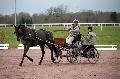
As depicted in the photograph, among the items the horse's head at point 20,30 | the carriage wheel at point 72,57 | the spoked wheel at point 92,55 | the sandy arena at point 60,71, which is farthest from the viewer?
the spoked wheel at point 92,55

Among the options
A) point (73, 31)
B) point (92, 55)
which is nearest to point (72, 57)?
point (92, 55)

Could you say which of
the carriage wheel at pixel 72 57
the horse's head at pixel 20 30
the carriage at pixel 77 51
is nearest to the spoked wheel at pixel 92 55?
the carriage at pixel 77 51

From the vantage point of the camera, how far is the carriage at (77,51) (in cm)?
1191

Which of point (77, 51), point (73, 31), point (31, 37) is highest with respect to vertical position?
point (73, 31)

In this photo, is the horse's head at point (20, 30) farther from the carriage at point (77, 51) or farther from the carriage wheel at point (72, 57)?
the carriage wheel at point (72, 57)

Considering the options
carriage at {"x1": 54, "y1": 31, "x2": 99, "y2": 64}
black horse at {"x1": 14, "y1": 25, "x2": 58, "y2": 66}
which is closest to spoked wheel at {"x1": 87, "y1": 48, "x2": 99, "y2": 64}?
carriage at {"x1": 54, "y1": 31, "x2": 99, "y2": 64}

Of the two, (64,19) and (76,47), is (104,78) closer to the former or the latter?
(64,19)

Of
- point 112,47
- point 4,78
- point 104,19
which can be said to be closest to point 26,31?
point 4,78

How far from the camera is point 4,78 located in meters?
8.02

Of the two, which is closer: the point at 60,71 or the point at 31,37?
the point at 60,71

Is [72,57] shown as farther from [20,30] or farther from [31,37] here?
[20,30]

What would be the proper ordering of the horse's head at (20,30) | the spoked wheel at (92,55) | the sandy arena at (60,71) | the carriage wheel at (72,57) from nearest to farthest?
the sandy arena at (60,71), the horse's head at (20,30), the carriage wheel at (72,57), the spoked wheel at (92,55)

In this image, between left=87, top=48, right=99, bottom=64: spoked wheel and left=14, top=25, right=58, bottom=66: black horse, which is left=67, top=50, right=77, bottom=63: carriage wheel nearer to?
left=87, top=48, right=99, bottom=64: spoked wheel

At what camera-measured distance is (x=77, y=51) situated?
11.9 meters
